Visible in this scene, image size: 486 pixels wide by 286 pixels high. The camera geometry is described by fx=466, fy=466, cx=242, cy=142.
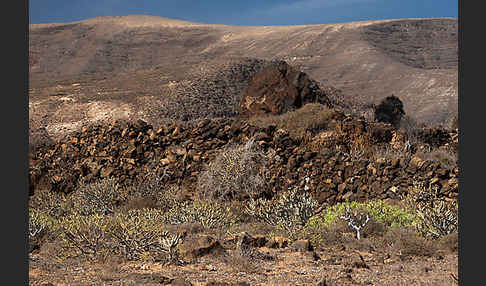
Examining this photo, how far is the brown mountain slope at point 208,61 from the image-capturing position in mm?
26812

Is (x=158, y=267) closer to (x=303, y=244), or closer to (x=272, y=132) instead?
(x=303, y=244)

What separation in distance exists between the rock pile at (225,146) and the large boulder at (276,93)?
4136mm

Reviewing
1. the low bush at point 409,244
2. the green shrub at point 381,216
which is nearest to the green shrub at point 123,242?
the green shrub at point 381,216

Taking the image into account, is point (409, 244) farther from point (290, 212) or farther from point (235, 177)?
point (235, 177)

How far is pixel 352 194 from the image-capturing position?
31.1 feet

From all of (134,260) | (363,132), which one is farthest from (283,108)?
(134,260)

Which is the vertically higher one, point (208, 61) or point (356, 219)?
point (208, 61)

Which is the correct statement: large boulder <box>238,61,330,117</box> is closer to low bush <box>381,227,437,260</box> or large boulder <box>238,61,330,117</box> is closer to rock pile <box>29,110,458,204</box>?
rock pile <box>29,110,458,204</box>

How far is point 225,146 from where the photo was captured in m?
11.4

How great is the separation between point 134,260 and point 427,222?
3.98 m

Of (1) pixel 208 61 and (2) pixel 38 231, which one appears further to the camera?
(1) pixel 208 61

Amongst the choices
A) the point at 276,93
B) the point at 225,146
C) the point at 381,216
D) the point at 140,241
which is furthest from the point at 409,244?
the point at 276,93

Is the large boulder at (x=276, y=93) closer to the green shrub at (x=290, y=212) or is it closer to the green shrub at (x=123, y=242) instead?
the green shrub at (x=290, y=212)

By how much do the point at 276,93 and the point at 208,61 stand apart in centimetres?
1763
